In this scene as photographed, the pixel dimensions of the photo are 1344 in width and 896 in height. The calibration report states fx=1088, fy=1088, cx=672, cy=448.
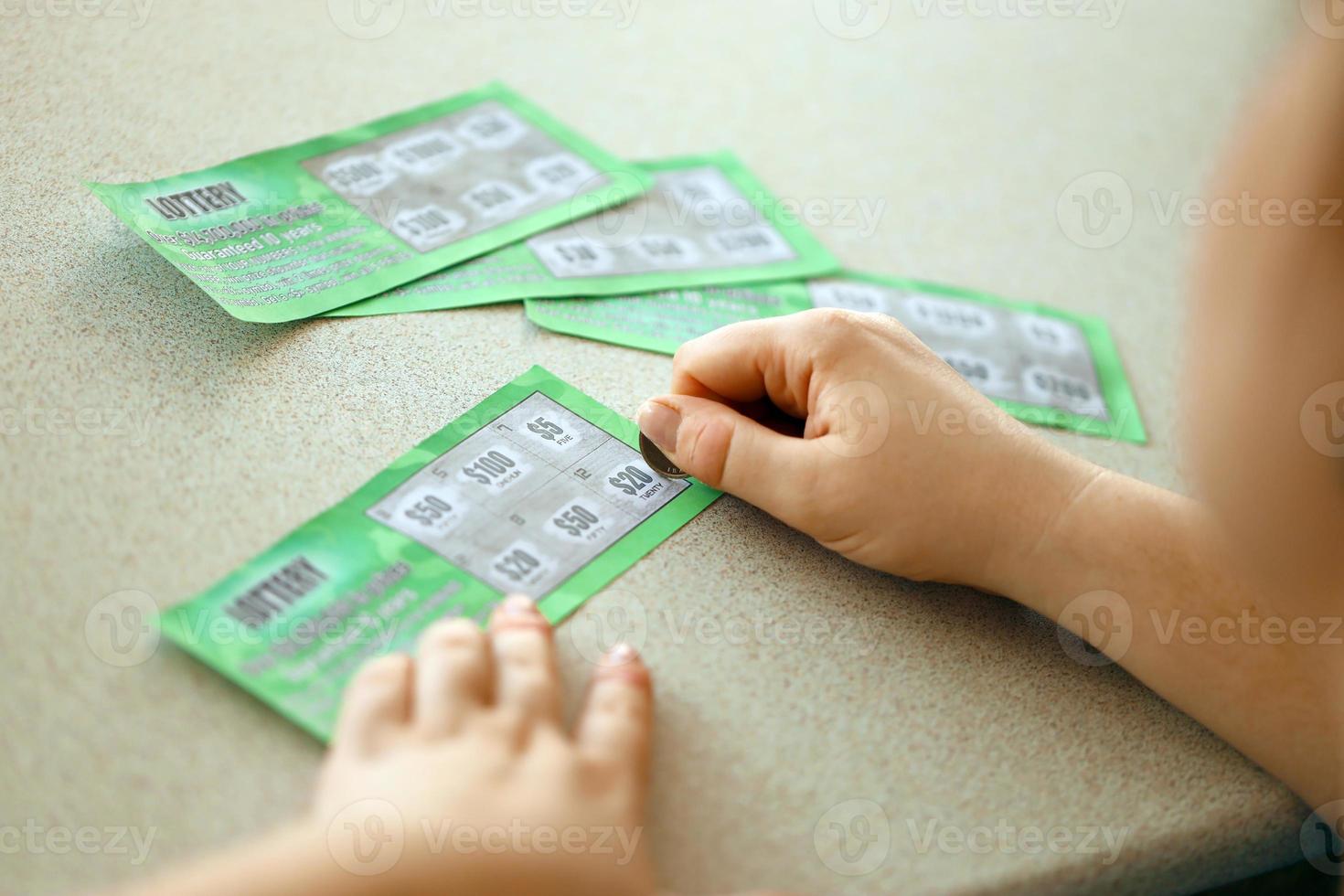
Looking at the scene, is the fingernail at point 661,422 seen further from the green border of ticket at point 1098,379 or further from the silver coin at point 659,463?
the green border of ticket at point 1098,379

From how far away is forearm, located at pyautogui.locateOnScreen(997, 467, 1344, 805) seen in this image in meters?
0.60

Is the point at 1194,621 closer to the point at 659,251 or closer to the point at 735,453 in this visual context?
the point at 735,453

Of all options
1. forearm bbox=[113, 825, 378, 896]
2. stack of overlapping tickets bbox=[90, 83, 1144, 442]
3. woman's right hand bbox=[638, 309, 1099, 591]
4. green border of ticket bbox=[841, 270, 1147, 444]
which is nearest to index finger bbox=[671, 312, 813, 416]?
woman's right hand bbox=[638, 309, 1099, 591]

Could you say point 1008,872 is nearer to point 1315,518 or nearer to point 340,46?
point 1315,518

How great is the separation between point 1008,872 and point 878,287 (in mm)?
504

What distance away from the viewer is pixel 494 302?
78 cm

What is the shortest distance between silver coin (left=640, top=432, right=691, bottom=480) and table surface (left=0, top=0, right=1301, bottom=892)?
1.5 inches

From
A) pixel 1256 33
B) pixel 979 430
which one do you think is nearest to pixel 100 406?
pixel 979 430

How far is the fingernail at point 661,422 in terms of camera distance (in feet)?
2.18

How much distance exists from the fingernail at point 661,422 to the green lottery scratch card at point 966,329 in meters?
0.12

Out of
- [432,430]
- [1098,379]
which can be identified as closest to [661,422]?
[432,430]

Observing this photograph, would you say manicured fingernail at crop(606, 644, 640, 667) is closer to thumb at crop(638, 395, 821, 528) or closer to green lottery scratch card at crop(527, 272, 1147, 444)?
thumb at crop(638, 395, 821, 528)

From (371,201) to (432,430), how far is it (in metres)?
0.25

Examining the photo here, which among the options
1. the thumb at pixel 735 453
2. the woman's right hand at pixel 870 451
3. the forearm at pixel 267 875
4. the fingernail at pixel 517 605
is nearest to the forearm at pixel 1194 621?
the woman's right hand at pixel 870 451
